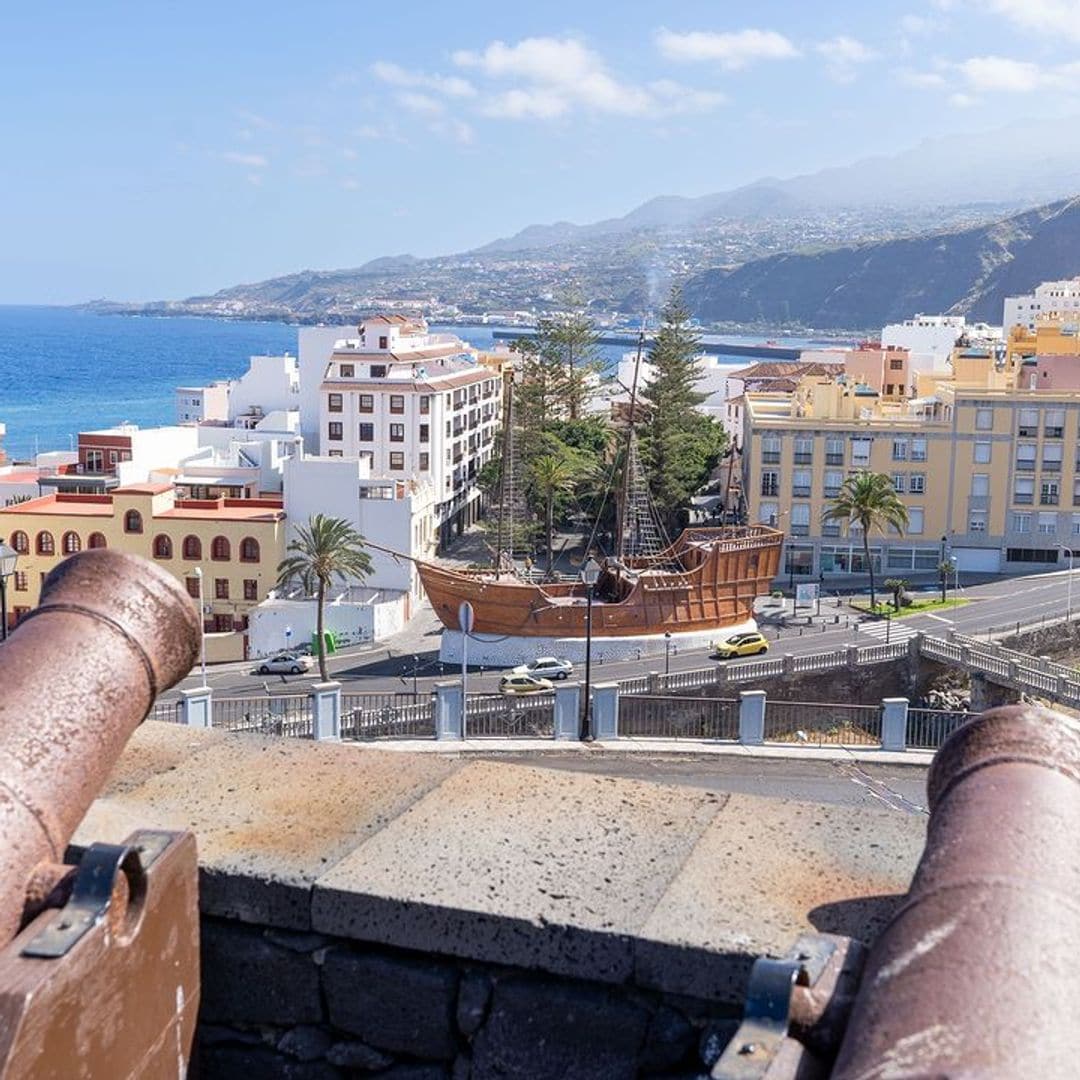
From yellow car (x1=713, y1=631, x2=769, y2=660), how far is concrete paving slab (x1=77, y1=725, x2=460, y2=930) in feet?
100

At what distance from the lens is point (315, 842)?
319 cm

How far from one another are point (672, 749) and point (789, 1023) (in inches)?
530

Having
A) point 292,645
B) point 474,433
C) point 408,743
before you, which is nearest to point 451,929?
point 408,743

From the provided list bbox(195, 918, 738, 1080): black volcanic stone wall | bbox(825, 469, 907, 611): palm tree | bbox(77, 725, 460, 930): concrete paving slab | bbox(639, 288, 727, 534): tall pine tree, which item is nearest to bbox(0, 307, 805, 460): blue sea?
bbox(639, 288, 727, 534): tall pine tree

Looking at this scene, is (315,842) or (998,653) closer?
(315,842)

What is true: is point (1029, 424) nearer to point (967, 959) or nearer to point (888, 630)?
point (888, 630)

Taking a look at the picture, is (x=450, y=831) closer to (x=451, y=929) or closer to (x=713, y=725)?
(x=451, y=929)

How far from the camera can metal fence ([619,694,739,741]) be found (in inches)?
941

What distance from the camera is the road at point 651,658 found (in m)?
31.5

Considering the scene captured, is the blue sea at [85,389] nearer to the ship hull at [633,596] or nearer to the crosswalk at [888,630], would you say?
the ship hull at [633,596]

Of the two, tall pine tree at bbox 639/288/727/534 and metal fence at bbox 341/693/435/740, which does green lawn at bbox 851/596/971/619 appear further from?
metal fence at bbox 341/693/435/740

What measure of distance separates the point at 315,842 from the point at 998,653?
1183 inches

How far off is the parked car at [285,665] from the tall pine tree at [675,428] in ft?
55.8

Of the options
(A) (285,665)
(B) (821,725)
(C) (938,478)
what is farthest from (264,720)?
(C) (938,478)
